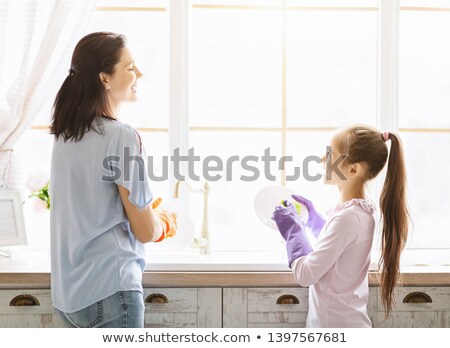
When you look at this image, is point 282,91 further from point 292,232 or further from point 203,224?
point 292,232

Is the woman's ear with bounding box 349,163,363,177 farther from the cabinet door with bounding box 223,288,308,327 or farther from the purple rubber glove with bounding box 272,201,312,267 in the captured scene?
the cabinet door with bounding box 223,288,308,327

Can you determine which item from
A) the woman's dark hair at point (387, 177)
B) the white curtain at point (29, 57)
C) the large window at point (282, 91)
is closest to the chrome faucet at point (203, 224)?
the large window at point (282, 91)

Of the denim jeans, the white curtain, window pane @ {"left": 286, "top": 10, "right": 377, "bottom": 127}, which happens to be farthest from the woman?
window pane @ {"left": 286, "top": 10, "right": 377, "bottom": 127}

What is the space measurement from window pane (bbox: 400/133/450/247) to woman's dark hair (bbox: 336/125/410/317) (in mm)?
788

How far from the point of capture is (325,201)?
268cm

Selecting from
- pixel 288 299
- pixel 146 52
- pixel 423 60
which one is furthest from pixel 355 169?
pixel 146 52

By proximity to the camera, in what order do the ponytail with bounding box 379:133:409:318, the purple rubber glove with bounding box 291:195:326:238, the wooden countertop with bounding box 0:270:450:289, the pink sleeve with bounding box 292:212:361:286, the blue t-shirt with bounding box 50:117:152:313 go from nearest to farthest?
the blue t-shirt with bounding box 50:117:152:313 → the pink sleeve with bounding box 292:212:361:286 → the ponytail with bounding box 379:133:409:318 → the wooden countertop with bounding box 0:270:450:289 → the purple rubber glove with bounding box 291:195:326:238

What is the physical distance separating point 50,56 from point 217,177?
89 cm

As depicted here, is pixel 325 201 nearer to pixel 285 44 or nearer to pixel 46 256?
pixel 285 44

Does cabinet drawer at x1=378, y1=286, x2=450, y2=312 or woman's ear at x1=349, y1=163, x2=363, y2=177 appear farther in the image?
cabinet drawer at x1=378, y1=286, x2=450, y2=312

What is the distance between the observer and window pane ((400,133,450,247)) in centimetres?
267

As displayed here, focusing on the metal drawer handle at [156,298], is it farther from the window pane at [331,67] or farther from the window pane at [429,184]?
the window pane at [429,184]

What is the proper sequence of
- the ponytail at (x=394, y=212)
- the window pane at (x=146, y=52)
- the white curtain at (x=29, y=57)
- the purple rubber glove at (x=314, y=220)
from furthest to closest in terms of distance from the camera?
the window pane at (x=146, y=52)
the white curtain at (x=29, y=57)
the purple rubber glove at (x=314, y=220)
the ponytail at (x=394, y=212)

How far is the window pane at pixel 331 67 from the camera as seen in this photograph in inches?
104
